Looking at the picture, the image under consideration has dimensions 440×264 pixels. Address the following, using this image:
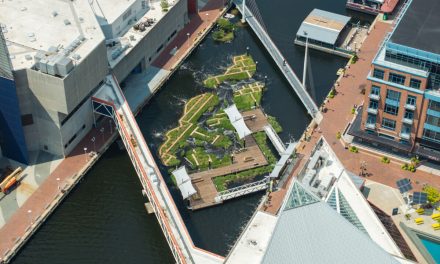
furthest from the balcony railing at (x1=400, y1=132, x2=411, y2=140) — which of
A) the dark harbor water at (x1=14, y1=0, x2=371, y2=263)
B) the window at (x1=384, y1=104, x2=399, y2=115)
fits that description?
the dark harbor water at (x1=14, y1=0, x2=371, y2=263)

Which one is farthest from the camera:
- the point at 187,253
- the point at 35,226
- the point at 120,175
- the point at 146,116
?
the point at 146,116

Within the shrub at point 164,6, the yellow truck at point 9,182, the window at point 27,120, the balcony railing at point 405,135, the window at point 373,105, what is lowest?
the yellow truck at point 9,182

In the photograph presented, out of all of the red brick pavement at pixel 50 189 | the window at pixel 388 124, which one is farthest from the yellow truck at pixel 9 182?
the window at pixel 388 124

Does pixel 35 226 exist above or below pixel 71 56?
below

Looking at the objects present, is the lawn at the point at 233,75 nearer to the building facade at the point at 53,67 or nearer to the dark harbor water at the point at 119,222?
the dark harbor water at the point at 119,222

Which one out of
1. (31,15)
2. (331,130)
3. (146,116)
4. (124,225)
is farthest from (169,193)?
(31,15)

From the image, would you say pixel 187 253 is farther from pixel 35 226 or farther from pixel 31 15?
pixel 31 15

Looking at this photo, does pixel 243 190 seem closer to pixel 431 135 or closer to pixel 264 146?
pixel 264 146
